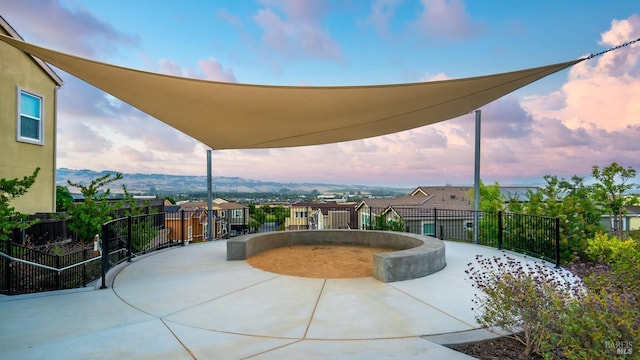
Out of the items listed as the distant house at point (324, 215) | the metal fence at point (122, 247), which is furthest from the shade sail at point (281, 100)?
the distant house at point (324, 215)

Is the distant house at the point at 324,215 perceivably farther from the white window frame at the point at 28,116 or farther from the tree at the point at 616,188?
the tree at the point at 616,188

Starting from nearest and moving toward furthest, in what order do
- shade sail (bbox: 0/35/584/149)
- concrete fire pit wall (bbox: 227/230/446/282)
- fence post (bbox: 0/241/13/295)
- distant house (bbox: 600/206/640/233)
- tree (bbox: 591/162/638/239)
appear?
fence post (bbox: 0/241/13/295) < shade sail (bbox: 0/35/584/149) < concrete fire pit wall (bbox: 227/230/446/282) < tree (bbox: 591/162/638/239) < distant house (bbox: 600/206/640/233)

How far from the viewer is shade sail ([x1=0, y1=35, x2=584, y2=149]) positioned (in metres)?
4.40

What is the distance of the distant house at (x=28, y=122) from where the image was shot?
696 cm

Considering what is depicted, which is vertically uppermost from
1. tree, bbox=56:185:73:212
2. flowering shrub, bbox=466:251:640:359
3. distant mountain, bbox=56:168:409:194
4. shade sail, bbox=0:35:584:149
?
shade sail, bbox=0:35:584:149

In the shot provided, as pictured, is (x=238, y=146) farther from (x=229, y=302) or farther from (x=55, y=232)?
(x=229, y=302)

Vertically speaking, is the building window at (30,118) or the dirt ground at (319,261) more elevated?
the building window at (30,118)

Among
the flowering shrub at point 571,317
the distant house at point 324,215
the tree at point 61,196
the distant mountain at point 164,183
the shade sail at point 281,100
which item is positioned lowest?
the distant house at point 324,215

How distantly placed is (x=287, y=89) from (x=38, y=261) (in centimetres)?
456

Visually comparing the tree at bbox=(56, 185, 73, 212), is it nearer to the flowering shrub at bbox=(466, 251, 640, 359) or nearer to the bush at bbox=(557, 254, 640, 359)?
the flowering shrub at bbox=(466, 251, 640, 359)

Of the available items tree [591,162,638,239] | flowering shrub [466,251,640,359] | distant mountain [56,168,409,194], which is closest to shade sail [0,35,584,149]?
distant mountain [56,168,409,194]

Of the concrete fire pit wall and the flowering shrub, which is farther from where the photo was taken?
the concrete fire pit wall

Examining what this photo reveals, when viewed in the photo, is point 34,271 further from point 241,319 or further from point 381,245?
point 381,245

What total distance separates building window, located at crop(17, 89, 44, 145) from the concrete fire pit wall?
233 inches
